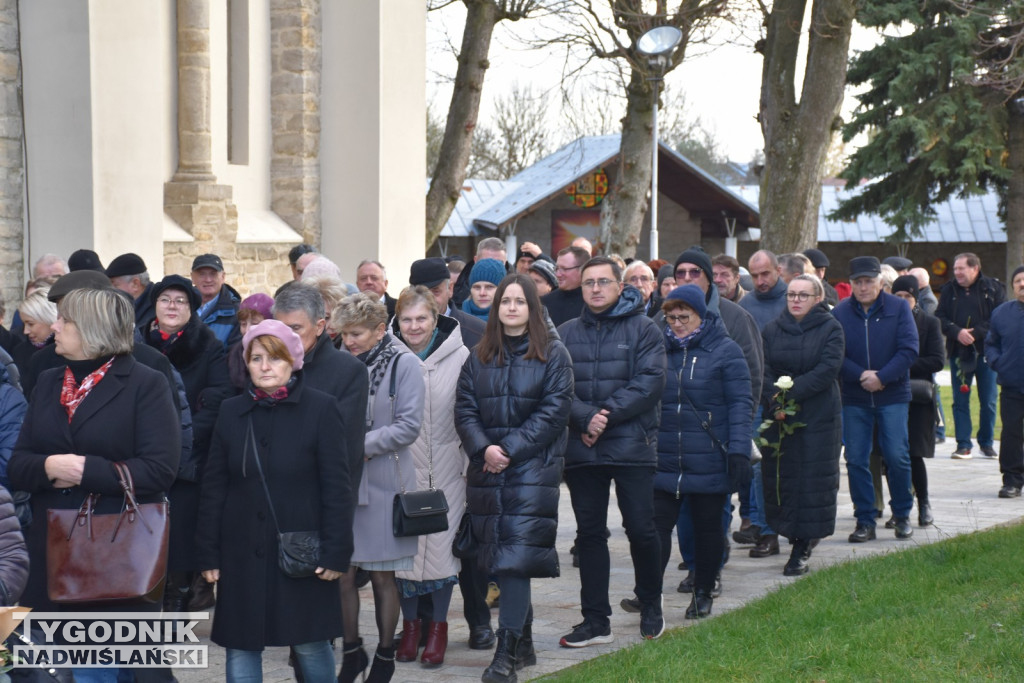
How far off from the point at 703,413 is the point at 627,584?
5.18 ft

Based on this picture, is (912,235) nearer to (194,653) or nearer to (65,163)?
(65,163)

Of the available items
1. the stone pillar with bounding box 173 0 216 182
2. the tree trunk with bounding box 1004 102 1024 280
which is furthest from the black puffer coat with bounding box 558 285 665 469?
the tree trunk with bounding box 1004 102 1024 280

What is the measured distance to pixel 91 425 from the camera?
16.5 ft

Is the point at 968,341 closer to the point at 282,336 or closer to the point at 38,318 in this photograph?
the point at 38,318

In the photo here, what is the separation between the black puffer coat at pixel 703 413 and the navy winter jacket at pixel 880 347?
7.85ft

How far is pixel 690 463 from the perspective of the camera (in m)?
7.32

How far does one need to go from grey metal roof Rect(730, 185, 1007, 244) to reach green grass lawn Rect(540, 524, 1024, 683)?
3362 cm

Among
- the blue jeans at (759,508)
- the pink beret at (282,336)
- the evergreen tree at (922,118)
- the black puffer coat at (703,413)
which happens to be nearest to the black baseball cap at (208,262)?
the black puffer coat at (703,413)

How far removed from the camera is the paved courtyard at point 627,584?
21.2 ft

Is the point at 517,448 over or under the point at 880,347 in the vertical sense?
under

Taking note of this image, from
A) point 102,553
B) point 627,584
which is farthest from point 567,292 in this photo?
point 102,553

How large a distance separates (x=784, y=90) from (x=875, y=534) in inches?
343

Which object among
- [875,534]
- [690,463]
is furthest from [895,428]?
[690,463]

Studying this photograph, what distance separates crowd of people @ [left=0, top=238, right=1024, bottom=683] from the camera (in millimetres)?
5055
